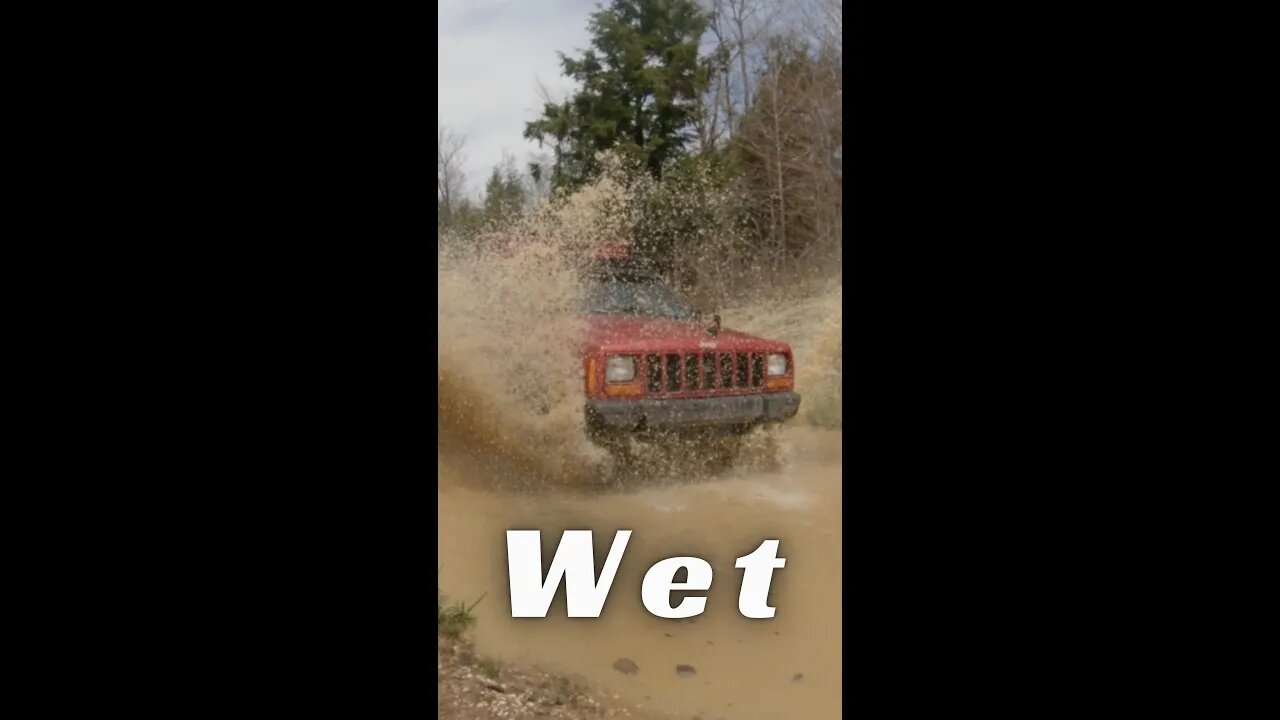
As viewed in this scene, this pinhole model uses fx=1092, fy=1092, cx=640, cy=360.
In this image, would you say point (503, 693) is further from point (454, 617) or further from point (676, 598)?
point (676, 598)

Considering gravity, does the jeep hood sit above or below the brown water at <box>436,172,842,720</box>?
above

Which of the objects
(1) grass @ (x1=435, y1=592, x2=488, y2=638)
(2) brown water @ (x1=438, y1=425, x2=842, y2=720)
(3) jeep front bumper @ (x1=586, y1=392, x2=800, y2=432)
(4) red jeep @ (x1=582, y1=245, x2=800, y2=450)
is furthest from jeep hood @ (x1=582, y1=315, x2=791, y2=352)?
(1) grass @ (x1=435, y1=592, x2=488, y2=638)

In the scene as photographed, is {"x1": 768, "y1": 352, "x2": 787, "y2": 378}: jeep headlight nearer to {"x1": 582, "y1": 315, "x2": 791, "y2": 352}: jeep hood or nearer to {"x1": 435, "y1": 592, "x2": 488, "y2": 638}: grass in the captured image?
{"x1": 582, "y1": 315, "x2": 791, "y2": 352}: jeep hood

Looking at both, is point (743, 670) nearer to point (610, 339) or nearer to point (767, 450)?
point (767, 450)

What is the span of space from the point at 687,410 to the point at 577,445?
0.54 m

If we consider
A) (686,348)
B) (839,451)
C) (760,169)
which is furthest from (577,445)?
(760,169)

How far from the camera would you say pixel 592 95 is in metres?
5.12

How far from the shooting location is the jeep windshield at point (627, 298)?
5.20 metres

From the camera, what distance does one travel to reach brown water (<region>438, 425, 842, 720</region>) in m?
4.94

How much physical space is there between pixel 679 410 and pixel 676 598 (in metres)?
0.87

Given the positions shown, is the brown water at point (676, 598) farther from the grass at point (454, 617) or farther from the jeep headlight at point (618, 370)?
the jeep headlight at point (618, 370)

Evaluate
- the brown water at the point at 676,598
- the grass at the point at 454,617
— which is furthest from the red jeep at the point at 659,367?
the grass at the point at 454,617

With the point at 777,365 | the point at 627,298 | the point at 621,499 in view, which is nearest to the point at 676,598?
the point at 621,499

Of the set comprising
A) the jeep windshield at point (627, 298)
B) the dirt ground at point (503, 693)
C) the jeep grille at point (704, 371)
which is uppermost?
the jeep windshield at point (627, 298)
